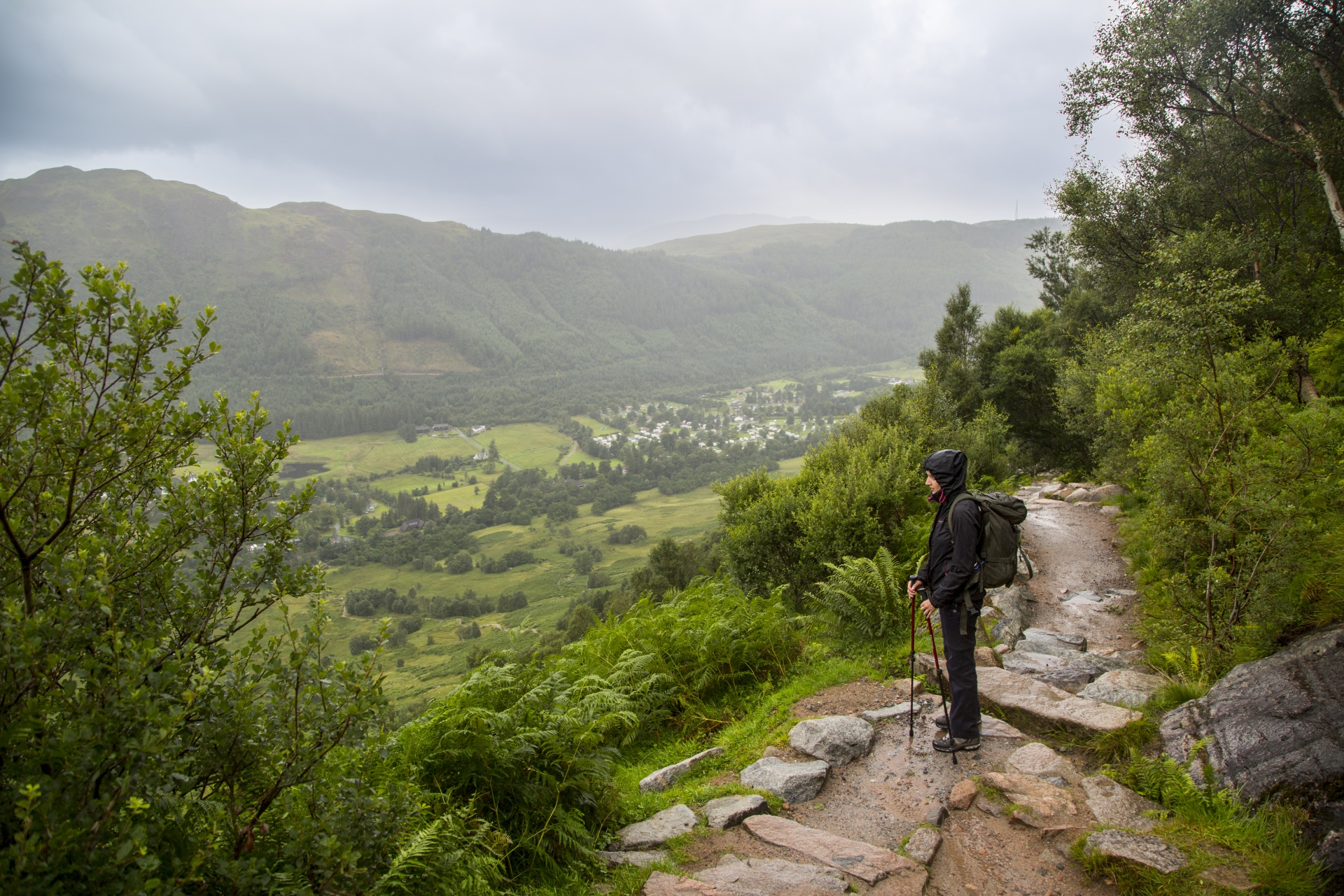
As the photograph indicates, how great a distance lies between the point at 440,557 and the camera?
299 feet

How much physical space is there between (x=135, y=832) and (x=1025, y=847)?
16.4 feet

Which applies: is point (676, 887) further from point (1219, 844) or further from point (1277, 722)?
point (1277, 722)

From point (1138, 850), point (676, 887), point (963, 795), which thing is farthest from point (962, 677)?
point (676, 887)

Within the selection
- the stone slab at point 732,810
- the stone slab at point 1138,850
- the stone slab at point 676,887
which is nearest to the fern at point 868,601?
the stone slab at point 732,810

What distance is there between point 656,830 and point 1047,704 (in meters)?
3.86

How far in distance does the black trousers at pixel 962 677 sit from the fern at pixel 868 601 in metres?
2.36

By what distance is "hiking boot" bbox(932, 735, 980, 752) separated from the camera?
18.0 ft

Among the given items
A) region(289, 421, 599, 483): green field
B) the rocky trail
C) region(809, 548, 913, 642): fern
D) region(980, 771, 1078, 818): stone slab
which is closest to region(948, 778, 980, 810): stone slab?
the rocky trail

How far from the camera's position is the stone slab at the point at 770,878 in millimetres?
3904

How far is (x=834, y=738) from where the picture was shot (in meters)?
5.80

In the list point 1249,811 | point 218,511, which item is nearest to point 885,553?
point 1249,811

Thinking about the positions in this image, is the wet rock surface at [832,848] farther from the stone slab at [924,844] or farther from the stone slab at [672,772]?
the stone slab at [672,772]

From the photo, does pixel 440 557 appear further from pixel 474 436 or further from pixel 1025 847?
pixel 1025 847

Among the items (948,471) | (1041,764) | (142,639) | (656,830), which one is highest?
(948,471)
